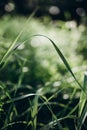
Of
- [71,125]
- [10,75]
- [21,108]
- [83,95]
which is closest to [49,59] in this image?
[10,75]

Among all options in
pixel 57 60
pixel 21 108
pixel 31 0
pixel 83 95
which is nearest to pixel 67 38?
pixel 57 60

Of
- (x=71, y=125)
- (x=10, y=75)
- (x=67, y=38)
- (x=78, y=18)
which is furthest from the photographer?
(x=78, y=18)

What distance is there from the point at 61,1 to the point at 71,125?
7.05 metres

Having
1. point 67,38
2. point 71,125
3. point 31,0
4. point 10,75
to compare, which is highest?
point 71,125

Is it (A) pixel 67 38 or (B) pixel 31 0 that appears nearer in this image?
(A) pixel 67 38

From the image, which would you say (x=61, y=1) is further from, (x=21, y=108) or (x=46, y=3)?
(x=21, y=108)

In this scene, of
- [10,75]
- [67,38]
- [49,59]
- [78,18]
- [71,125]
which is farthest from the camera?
[78,18]

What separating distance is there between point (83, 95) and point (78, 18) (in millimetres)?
7054

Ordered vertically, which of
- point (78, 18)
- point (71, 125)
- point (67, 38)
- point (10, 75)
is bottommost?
point (78, 18)

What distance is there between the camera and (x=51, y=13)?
8.32 meters

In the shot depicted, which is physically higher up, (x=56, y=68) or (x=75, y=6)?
(x=56, y=68)

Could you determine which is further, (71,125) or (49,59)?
(49,59)

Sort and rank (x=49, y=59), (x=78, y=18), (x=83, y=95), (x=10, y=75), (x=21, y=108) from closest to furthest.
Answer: (x=83, y=95) < (x=21, y=108) < (x=10, y=75) < (x=49, y=59) < (x=78, y=18)

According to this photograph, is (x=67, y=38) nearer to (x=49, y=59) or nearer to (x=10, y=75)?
(x=49, y=59)
